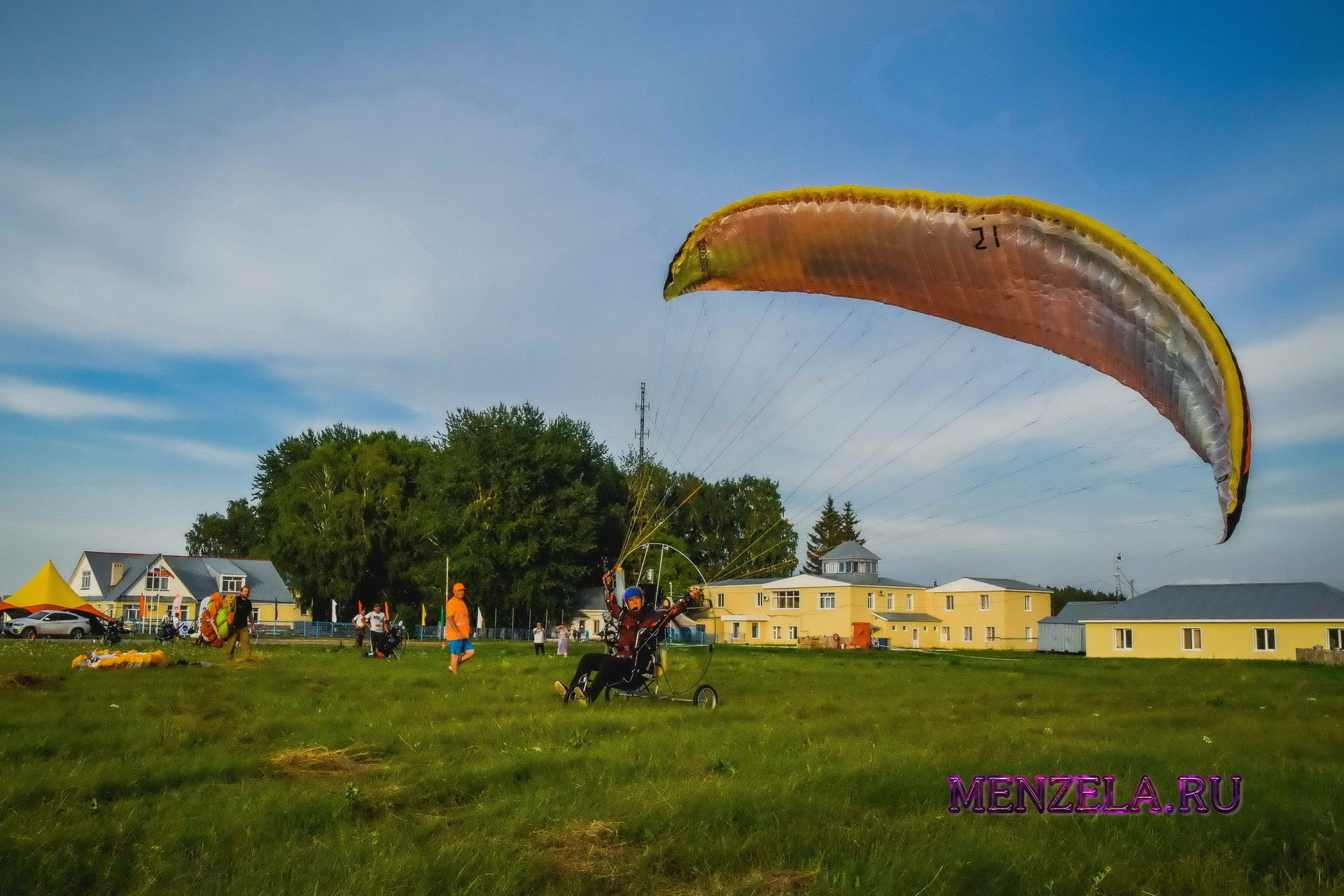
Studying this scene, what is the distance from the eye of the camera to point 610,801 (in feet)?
19.8

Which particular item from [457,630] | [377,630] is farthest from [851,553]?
[457,630]

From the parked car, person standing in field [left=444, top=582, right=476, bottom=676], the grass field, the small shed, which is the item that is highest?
person standing in field [left=444, top=582, right=476, bottom=676]

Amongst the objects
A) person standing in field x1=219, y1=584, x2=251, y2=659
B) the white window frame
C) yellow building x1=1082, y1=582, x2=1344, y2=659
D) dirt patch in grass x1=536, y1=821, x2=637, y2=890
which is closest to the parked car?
person standing in field x1=219, y1=584, x2=251, y2=659

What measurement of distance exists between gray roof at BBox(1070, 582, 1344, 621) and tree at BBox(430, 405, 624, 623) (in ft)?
109

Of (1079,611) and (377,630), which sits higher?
(377,630)

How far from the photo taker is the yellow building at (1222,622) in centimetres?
5081

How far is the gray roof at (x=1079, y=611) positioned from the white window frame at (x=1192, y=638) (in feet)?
17.9

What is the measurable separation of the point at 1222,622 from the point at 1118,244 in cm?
5523

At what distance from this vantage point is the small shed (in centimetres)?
6562

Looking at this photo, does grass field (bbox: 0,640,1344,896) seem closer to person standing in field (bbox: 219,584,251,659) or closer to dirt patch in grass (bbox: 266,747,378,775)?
dirt patch in grass (bbox: 266,747,378,775)

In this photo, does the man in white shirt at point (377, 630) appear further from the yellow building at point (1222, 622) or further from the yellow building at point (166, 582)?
the yellow building at point (166, 582)

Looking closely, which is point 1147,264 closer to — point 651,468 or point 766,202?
point 766,202

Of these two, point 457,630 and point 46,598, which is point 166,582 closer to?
point 46,598

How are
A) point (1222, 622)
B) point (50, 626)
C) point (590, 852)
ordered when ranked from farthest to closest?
point (1222, 622) → point (50, 626) → point (590, 852)
